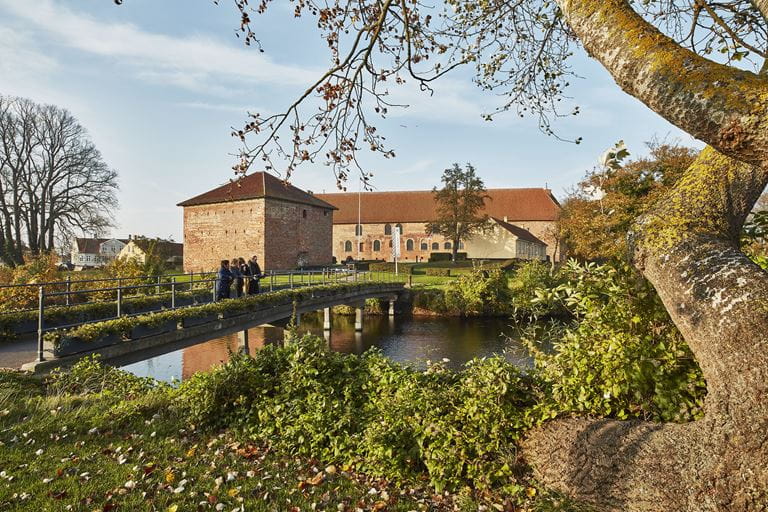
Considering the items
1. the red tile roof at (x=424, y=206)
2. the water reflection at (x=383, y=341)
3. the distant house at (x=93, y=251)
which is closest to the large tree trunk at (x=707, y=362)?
the water reflection at (x=383, y=341)

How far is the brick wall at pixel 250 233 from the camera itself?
34.9 meters

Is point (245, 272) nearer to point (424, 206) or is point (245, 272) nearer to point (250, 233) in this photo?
point (250, 233)

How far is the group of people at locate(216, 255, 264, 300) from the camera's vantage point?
1380cm

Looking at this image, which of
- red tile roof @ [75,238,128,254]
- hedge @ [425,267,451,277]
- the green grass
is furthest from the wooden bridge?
red tile roof @ [75,238,128,254]

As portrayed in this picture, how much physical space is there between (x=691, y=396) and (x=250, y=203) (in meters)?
34.8

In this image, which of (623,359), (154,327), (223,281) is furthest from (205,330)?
(623,359)

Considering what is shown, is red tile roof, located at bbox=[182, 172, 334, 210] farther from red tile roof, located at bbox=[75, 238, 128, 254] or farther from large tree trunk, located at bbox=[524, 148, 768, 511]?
red tile roof, located at bbox=[75, 238, 128, 254]

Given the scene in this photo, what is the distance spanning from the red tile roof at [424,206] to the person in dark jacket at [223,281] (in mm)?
42792

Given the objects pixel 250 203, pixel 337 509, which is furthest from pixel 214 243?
pixel 337 509

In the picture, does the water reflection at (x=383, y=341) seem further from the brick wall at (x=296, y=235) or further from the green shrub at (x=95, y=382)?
the brick wall at (x=296, y=235)

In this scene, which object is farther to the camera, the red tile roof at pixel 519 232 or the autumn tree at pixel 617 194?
the red tile roof at pixel 519 232

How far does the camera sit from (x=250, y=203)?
35188mm

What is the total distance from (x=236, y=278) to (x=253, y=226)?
2138 centimetres

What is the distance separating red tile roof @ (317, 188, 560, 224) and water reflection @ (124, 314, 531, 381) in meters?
30.2
